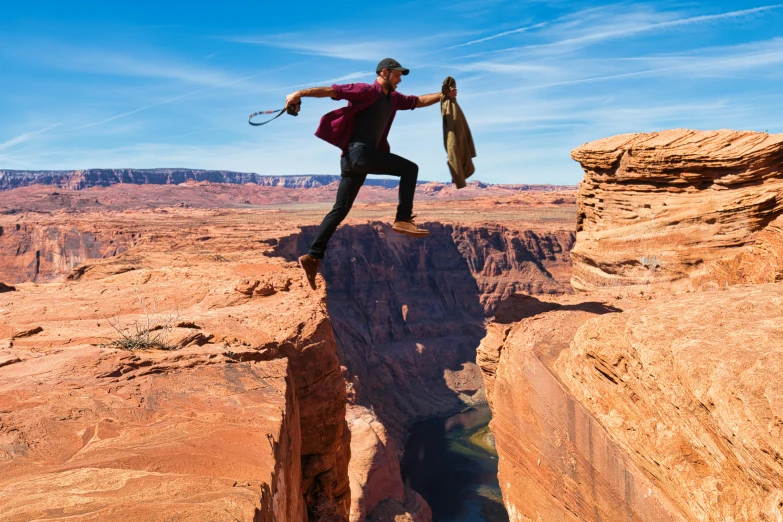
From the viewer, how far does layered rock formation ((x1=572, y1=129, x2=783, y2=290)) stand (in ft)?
45.0

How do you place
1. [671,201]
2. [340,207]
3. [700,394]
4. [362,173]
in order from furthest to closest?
[671,201] < [340,207] < [362,173] < [700,394]

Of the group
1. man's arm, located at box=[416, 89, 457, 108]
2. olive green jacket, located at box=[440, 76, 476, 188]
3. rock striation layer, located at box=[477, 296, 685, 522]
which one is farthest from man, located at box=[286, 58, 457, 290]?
rock striation layer, located at box=[477, 296, 685, 522]

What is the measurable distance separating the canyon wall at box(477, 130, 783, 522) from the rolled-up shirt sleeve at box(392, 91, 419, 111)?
11.6 feet

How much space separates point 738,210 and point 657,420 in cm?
890

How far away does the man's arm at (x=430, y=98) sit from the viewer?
765 centimetres

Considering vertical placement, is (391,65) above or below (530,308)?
above

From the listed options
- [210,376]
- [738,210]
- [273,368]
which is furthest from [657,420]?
[738,210]

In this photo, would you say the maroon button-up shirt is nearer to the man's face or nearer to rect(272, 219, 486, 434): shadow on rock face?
the man's face

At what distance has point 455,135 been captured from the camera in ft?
25.4

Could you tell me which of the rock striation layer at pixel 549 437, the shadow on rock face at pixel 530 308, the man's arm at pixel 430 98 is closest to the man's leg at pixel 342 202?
the man's arm at pixel 430 98

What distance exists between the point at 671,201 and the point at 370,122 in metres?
10.7

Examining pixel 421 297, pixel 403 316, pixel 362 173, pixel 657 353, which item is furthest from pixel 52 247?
pixel 657 353

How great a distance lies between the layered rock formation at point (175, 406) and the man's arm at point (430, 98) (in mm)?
3151

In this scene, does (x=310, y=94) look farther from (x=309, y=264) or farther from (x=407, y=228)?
(x=309, y=264)
